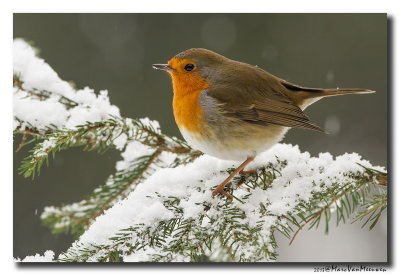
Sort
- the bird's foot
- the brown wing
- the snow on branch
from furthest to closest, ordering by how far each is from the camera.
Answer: the brown wing → the bird's foot → the snow on branch

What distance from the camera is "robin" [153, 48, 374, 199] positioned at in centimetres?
209

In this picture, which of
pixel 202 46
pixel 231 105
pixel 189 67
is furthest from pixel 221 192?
pixel 202 46

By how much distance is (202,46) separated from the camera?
11.1 feet

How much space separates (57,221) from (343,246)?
69.0 inches

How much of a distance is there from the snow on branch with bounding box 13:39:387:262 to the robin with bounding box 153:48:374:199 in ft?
0.37

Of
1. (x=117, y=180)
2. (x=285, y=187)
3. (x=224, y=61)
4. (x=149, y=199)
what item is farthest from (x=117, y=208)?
(x=224, y=61)

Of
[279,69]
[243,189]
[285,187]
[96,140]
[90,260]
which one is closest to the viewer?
[90,260]

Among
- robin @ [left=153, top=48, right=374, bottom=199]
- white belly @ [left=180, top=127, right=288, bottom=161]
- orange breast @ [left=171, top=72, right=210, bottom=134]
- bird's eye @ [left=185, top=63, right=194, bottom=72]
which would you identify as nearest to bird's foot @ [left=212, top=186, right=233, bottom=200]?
robin @ [left=153, top=48, right=374, bottom=199]

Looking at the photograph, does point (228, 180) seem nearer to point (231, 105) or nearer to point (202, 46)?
point (231, 105)

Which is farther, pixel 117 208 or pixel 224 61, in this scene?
pixel 224 61

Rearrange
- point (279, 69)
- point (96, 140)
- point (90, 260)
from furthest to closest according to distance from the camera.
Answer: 1. point (279, 69)
2. point (96, 140)
3. point (90, 260)

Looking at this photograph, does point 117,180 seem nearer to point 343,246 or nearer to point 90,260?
point 90,260

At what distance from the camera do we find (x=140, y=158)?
95.7 inches

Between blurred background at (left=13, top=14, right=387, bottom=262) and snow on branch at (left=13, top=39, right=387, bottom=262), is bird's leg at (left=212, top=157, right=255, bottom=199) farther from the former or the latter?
blurred background at (left=13, top=14, right=387, bottom=262)
